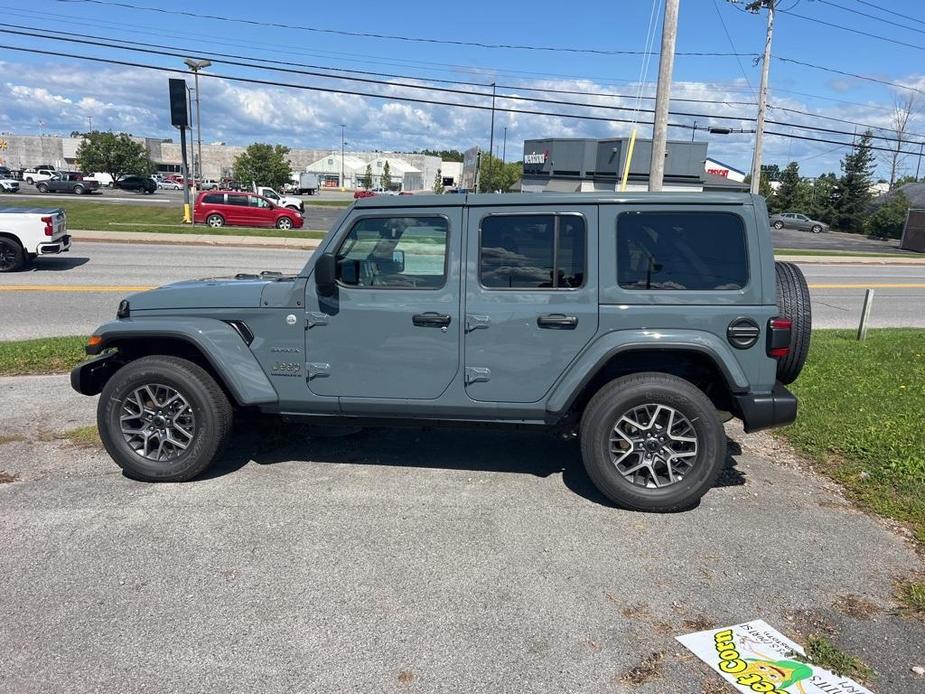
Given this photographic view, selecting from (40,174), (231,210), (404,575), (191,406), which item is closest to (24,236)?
(191,406)

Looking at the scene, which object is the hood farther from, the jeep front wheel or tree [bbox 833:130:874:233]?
tree [bbox 833:130:874:233]

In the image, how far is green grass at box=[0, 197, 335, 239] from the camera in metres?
24.7

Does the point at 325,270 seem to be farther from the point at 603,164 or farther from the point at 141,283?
the point at 603,164

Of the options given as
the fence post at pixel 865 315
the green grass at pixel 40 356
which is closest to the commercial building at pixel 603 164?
the fence post at pixel 865 315

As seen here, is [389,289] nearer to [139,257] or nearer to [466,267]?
[466,267]

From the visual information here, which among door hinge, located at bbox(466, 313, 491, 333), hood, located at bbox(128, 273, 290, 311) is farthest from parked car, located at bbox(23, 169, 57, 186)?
door hinge, located at bbox(466, 313, 491, 333)

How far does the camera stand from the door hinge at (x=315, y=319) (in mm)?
4352

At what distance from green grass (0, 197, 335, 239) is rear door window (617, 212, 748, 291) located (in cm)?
2296

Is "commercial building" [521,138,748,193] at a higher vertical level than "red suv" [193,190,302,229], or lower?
higher

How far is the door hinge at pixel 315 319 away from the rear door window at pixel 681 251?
185 centimetres

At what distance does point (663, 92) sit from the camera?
12.5m

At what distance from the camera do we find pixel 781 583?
11.3 ft

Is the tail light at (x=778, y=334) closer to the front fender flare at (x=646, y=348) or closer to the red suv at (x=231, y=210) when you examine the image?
the front fender flare at (x=646, y=348)

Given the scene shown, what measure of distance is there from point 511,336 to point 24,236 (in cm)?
1378
